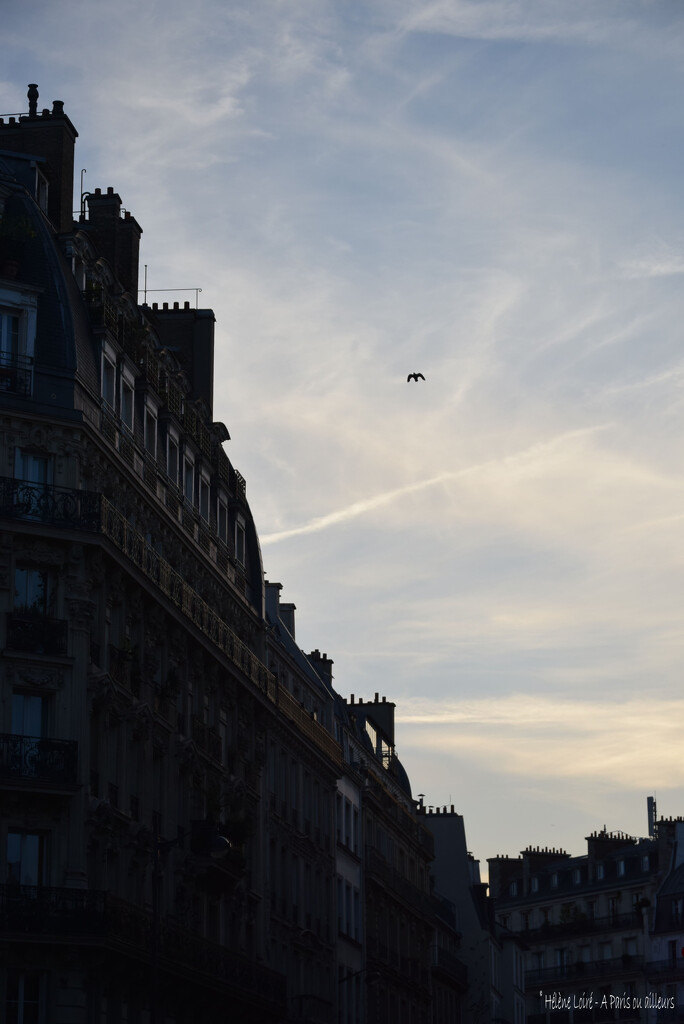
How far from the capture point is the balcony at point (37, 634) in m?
39.8

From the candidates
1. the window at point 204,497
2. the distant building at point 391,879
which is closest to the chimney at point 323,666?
the distant building at point 391,879

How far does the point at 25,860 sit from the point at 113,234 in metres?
18.8

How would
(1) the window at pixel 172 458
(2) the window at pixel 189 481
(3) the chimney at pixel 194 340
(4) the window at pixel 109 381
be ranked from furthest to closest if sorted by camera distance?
(3) the chimney at pixel 194 340, (2) the window at pixel 189 481, (1) the window at pixel 172 458, (4) the window at pixel 109 381

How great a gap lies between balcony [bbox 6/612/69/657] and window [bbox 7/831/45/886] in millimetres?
4023

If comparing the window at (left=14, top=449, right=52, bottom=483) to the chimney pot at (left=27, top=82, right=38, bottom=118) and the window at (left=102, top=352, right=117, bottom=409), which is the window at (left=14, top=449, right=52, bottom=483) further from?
the chimney pot at (left=27, top=82, right=38, bottom=118)

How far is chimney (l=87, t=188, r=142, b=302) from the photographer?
49.8m

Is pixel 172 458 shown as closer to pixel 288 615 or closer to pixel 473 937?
pixel 288 615

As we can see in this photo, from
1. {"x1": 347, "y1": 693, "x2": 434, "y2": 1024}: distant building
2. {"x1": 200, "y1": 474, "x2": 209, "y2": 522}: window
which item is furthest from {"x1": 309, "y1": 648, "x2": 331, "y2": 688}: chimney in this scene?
{"x1": 200, "y1": 474, "x2": 209, "y2": 522}: window

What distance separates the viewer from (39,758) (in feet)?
128

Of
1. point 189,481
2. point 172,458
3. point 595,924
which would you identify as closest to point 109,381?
point 172,458

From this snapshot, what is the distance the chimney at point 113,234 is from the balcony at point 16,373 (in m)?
8.40

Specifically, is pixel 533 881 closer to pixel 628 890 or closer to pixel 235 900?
pixel 628 890

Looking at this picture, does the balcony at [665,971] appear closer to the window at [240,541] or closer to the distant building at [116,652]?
the distant building at [116,652]

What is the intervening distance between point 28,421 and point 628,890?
7674 centimetres
